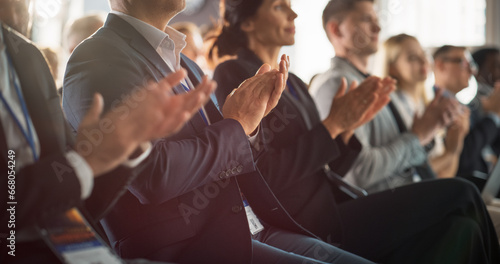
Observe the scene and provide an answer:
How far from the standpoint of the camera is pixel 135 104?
71cm

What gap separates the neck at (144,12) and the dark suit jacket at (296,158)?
0.31 m

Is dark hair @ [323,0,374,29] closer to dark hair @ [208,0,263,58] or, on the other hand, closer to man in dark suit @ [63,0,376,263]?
dark hair @ [208,0,263,58]

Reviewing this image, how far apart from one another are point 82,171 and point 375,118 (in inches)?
60.5

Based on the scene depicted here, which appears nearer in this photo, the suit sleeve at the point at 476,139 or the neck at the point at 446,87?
the suit sleeve at the point at 476,139

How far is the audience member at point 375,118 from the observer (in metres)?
1.87

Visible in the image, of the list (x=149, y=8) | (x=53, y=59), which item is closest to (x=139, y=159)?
(x=149, y=8)

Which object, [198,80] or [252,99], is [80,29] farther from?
[252,99]

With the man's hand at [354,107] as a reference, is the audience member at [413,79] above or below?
below

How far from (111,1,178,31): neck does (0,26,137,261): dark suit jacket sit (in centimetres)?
31

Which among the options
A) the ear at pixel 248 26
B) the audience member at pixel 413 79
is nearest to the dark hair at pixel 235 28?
the ear at pixel 248 26

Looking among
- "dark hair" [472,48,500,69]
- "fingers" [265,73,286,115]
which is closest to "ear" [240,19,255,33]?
"fingers" [265,73,286,115]

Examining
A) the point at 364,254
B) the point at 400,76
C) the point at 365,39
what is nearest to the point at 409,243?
the point at 364,254

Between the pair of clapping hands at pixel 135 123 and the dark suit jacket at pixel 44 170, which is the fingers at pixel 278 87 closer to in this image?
the pair of clapping hands at pixel 135 123

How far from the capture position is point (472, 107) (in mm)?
3111
